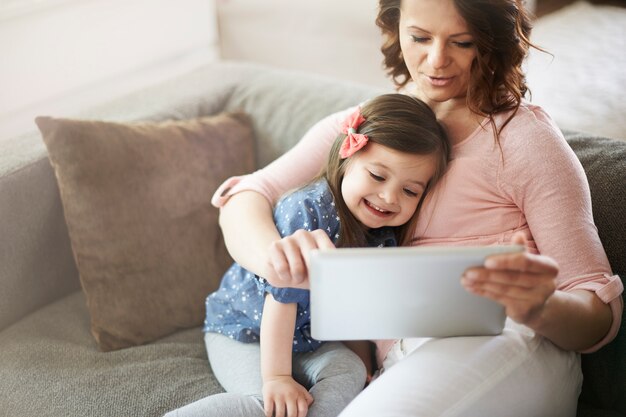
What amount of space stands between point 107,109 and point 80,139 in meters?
0.34

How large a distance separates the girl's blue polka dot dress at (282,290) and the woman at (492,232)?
0.05 meters

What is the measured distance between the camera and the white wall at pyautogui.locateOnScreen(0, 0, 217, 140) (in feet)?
6.80

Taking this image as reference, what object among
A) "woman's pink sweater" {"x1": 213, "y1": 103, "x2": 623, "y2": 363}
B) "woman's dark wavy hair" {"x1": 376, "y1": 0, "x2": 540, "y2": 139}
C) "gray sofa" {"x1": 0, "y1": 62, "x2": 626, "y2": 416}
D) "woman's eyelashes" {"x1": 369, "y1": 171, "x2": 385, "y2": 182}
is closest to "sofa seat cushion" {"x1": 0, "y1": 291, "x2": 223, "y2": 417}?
"gray sofa" {"x1": 0, "y1": 62, "x2": 626, "y2": 416}

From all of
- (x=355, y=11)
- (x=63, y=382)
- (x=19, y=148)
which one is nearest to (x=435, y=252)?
(x=63, y=382)

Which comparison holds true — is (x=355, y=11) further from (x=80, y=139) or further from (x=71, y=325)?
(x=71, y=325)

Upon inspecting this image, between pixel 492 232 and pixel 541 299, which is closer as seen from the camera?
pixel 541 299

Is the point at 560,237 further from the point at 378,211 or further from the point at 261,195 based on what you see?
the point at 261,195

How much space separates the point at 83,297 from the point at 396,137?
95 cm

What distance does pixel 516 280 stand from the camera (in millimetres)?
1037

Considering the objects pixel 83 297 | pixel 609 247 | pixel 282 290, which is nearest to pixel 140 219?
pixel 83 297

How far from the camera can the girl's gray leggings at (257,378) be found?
126cm

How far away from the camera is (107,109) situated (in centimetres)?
193

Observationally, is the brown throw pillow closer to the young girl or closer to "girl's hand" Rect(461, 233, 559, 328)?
the young girl

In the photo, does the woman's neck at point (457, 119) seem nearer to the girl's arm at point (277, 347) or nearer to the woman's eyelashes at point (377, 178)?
the woman's eyelashes at point (377, 178)
